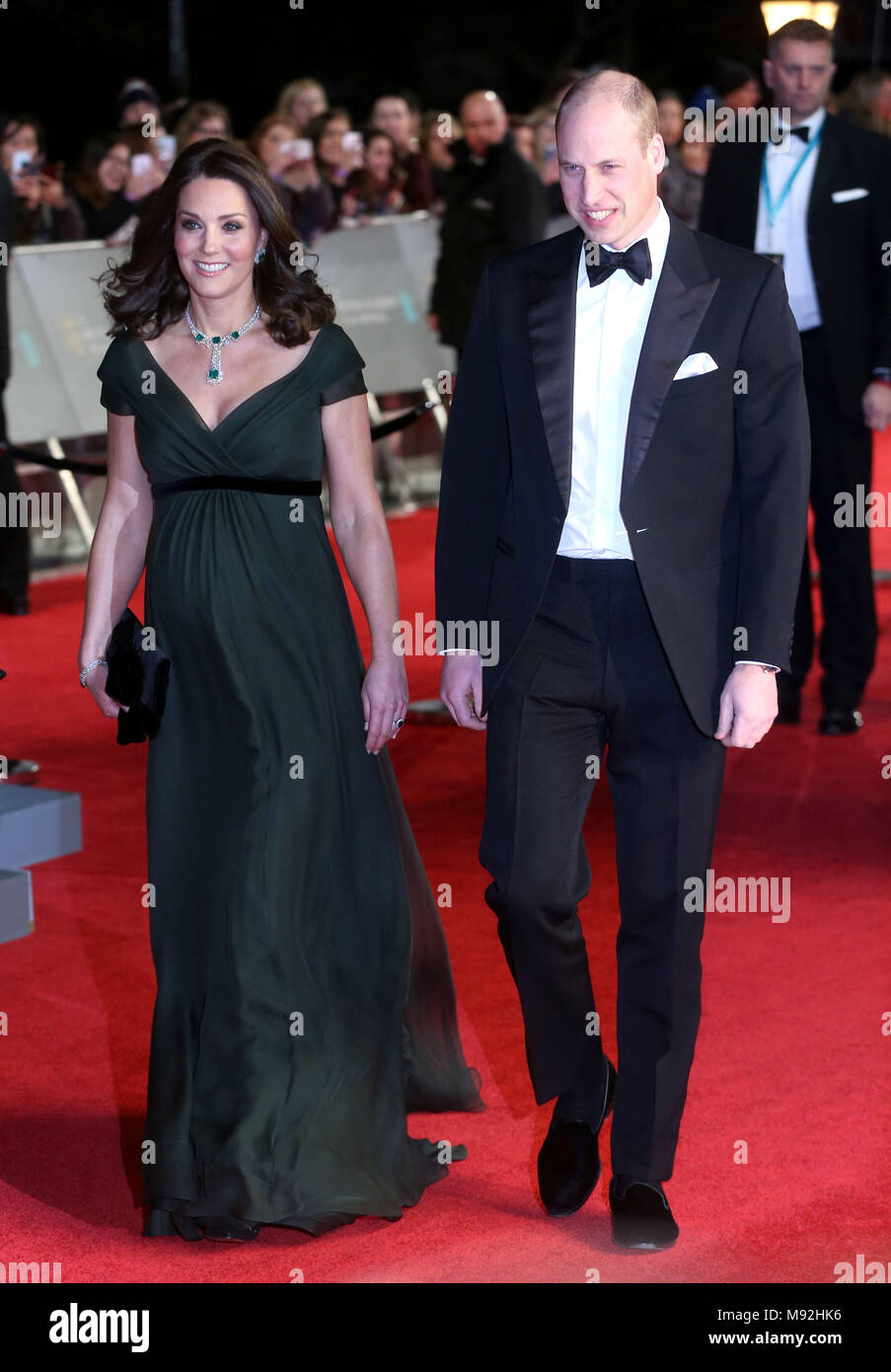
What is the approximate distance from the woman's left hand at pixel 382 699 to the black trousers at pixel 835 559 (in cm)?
298

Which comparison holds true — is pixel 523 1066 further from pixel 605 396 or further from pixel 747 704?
pixel 605 396

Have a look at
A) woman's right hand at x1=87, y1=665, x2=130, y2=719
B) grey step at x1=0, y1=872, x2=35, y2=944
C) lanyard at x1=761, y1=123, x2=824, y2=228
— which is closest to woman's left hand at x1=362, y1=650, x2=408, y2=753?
woman's right hand at x1=87, y1=665, x2=130, y2=719

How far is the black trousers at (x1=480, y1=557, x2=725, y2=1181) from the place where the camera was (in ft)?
10.0

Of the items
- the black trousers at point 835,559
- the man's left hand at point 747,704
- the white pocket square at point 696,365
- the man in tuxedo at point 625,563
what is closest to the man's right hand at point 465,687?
the man in tuxedo at point 625,563

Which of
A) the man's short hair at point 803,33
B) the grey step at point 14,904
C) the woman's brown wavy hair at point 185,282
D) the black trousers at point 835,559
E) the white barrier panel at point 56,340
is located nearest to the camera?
the woman's brown wavy hair at point 185,282

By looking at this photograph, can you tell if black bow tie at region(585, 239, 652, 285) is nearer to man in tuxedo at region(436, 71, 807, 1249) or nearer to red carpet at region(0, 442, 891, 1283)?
man in tuxedo at region(436, 71, 807, 1249)

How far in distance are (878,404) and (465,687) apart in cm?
333

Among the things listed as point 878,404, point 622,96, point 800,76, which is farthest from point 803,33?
point 622,96

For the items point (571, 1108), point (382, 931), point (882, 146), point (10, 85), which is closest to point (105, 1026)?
point (382, 931)

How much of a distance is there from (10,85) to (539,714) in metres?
20.5

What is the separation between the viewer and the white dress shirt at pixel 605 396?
3012 millimetres

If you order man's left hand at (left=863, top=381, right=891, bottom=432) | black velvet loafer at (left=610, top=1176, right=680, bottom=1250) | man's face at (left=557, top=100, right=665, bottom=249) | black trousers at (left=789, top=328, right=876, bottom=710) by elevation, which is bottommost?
black velvet loafer at (left=610, top=1176, right=680, bottom=1250)

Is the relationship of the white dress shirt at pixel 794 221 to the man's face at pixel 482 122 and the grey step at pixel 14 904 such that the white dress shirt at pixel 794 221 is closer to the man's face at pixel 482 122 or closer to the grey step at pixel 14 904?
the man's face at pixel 482 122

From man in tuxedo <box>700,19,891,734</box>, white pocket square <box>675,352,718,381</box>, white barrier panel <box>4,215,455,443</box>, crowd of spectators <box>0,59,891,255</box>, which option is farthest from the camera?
white barrier panel <box>4,215,455,443</box>
